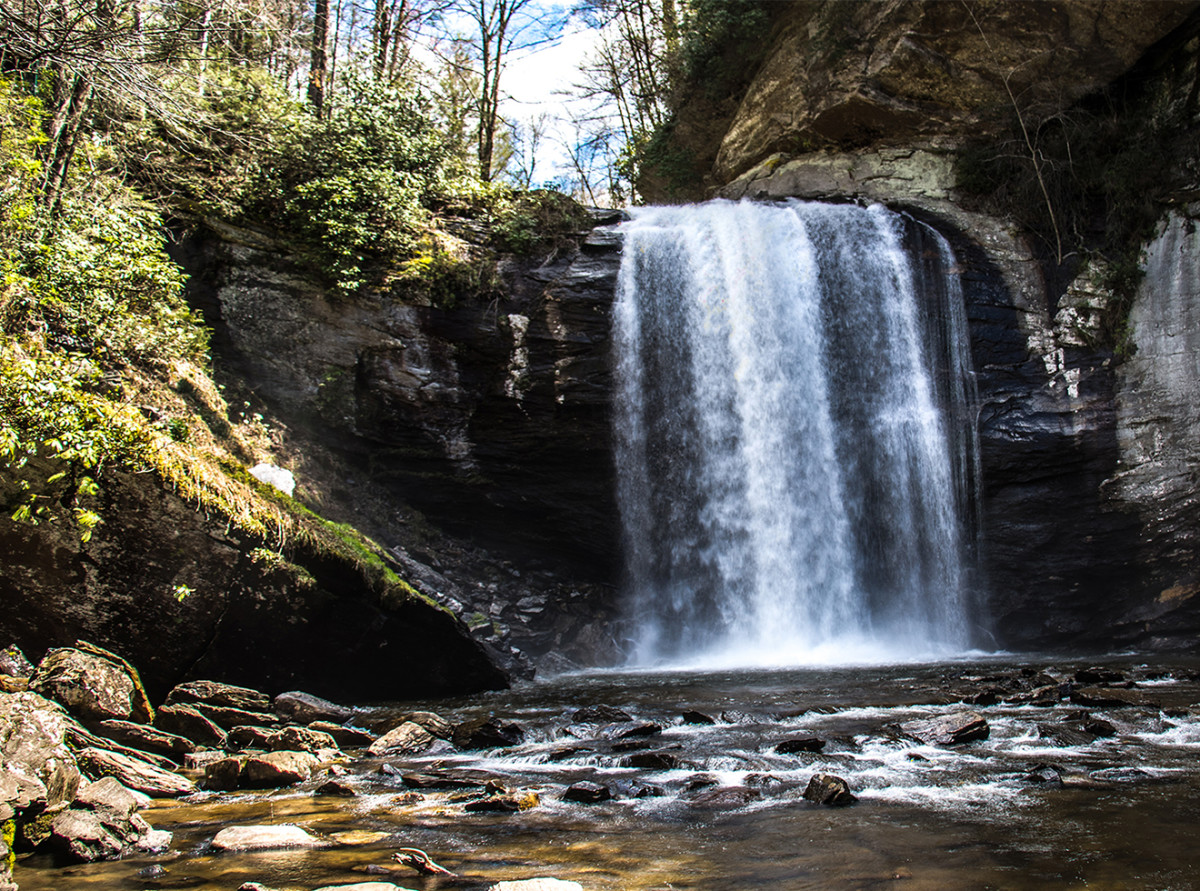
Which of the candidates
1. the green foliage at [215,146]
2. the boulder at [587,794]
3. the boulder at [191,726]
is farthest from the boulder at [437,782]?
the green foliage at [215,146]

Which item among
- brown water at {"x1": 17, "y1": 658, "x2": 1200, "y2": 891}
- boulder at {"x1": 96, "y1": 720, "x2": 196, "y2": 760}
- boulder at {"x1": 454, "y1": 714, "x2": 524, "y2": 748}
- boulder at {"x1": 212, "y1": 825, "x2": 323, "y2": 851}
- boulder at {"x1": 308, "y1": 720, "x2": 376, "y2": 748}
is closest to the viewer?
brown water at {"x1": 17, "y1": 658, "x2": 1200, "y2": 891}

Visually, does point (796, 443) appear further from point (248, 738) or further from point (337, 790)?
point (337, 790)

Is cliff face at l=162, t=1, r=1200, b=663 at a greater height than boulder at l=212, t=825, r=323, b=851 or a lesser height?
greater

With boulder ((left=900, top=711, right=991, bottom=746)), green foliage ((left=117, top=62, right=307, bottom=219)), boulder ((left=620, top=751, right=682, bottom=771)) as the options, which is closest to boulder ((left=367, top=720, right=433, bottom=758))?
boulder ((left=620, top=751, right=682, bottom=771))

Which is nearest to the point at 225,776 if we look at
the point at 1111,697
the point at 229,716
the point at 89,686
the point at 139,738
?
the point at 139,738

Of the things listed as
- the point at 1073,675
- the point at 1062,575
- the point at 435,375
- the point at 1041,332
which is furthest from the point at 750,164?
the point at 1073,675

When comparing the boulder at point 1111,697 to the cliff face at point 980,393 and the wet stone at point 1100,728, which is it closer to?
the wet stone at point 1100,728

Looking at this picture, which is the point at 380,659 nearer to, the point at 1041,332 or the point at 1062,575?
the point at 1062,575

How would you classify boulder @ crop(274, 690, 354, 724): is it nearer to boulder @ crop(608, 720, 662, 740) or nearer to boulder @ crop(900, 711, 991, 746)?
boulder @ crop(608, 720, 662, 740)

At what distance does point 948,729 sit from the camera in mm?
4926

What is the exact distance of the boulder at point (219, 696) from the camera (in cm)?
629

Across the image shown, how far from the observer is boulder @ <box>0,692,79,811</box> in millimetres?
3031

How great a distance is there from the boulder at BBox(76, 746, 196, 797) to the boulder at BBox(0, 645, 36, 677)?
1157 millimetres

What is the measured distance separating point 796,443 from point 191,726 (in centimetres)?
882
